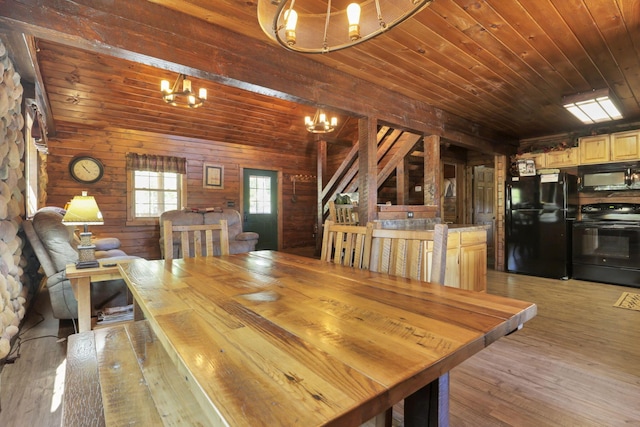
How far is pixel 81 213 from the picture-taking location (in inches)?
90.6

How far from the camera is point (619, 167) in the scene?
454 centimetres

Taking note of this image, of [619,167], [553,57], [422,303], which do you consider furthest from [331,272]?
[619,167]

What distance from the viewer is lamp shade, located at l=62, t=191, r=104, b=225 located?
228 centimetres

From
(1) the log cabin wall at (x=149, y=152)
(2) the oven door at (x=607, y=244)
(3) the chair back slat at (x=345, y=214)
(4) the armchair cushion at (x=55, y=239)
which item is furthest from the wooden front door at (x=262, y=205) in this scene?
(2) the oven door at (x=607, y=244)

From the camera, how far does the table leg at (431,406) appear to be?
94cm

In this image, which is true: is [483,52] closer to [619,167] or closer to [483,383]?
[483,383]

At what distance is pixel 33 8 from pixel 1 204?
4.40 ft

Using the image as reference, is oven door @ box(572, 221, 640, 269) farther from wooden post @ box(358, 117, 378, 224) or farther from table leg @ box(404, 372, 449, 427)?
table leg @ box(404, 372, 449, 427)

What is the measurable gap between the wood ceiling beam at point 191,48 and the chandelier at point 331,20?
586mm

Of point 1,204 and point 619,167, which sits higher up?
point 619,167

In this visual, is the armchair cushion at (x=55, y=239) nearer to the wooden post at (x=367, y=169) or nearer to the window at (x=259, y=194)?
the wooden post at (x=367, y=169)

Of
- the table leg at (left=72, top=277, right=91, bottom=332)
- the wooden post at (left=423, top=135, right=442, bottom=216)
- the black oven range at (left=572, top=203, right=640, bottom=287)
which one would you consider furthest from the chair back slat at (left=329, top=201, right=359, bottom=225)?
the black oven range at (left=572, top=203, right=640, bottom=287)

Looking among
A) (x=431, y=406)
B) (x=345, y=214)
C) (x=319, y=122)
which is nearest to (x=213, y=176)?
(x=319, y=122)

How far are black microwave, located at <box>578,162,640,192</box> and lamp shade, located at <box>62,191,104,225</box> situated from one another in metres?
6.33
